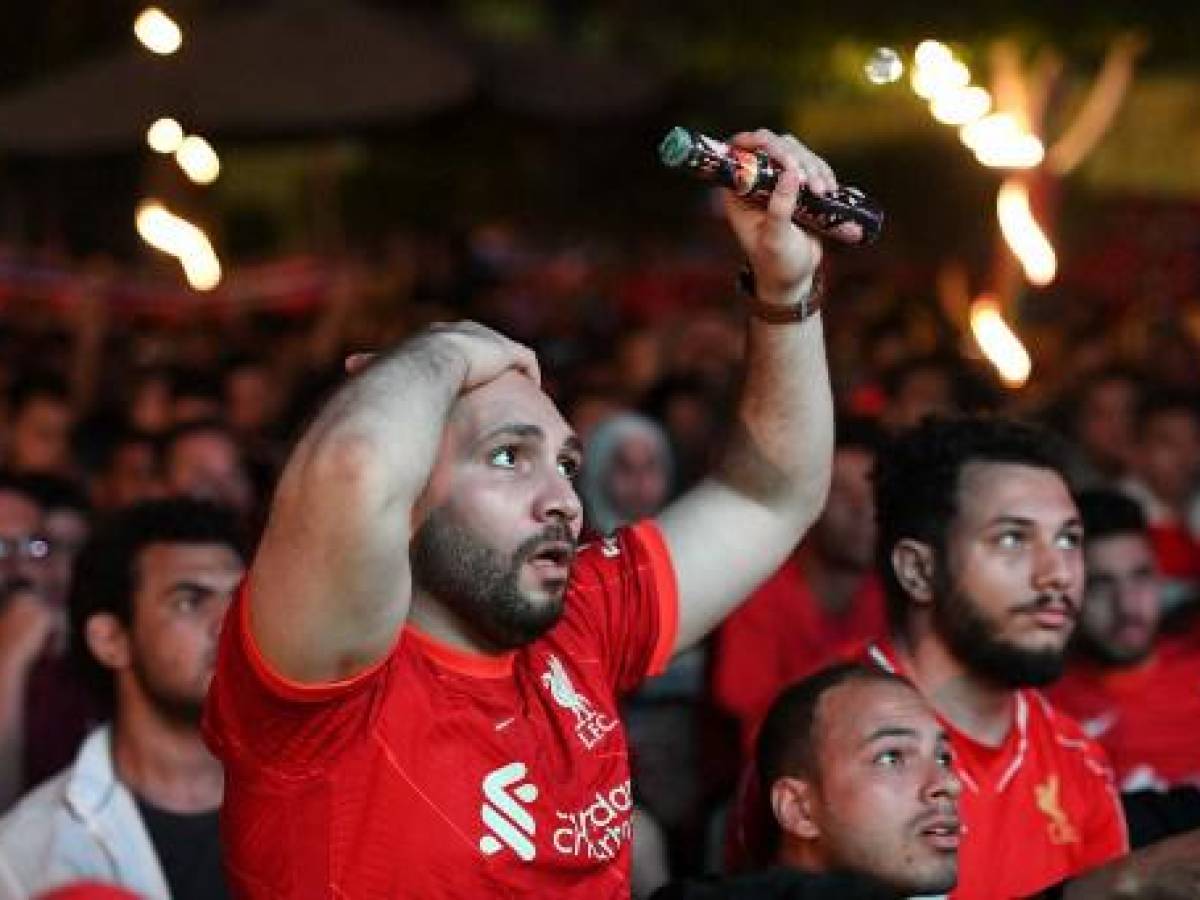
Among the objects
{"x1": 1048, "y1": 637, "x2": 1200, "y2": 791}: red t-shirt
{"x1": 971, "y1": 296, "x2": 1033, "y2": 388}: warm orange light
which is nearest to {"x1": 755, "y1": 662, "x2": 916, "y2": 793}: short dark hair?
{"x1": 1048, "y1": 637, "x2": 1200, "y2": 791}: red t-shirt

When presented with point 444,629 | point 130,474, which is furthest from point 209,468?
point 444,629

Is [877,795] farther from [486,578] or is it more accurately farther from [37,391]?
[37,391]

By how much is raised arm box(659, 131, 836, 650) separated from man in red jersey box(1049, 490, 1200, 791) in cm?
206

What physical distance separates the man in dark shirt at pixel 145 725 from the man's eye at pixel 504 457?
1228mm

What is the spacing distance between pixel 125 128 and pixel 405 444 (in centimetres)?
836

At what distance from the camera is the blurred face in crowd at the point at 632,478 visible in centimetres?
829

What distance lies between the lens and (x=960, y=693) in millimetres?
5223

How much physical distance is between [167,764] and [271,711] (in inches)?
63.7

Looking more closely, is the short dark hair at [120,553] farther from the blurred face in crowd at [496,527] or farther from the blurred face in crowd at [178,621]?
the blurred face in crowd at [496,527]

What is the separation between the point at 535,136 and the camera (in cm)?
1426

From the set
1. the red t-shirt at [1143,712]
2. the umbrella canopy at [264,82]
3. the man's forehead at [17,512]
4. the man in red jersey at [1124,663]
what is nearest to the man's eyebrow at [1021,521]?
the red t-shirt at [1143,712]

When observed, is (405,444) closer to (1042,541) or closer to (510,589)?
(510,589)

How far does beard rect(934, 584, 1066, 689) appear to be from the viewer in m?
5.12

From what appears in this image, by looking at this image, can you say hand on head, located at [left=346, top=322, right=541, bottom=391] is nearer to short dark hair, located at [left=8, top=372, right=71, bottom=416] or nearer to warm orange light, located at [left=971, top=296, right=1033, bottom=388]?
short dark hair, located at [left=8, top=372, right=71, bottom=416]
